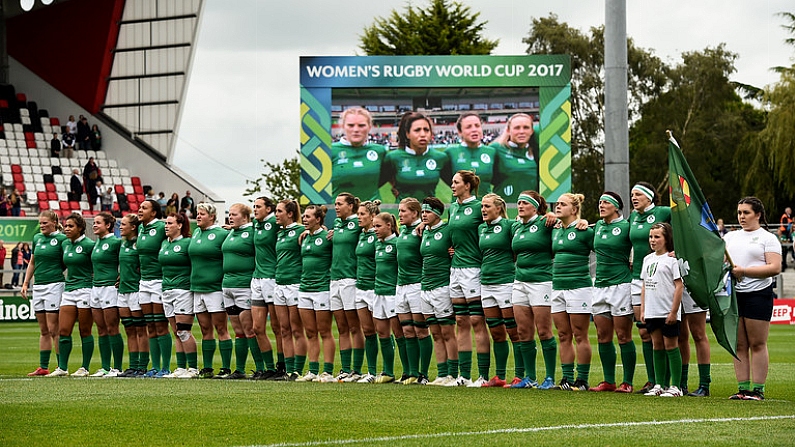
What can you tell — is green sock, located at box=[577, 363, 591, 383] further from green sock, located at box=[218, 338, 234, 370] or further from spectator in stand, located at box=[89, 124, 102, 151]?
spectator in stand, located at box=[89, 124, 102, 151]

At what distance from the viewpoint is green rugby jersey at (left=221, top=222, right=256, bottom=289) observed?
1507 cm

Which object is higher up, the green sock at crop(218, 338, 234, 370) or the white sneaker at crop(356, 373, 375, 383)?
the green sock at crop(218, 338, 234, 370)

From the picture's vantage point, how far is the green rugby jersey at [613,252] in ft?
41.4

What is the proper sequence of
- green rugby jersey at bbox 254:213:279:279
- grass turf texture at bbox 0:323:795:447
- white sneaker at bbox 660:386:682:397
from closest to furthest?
grass turf texture at bbox 0:323:795:447 < white sneaker at bbox 660:386:682:397 < green rugby jersey at bbox 254:213:279:279

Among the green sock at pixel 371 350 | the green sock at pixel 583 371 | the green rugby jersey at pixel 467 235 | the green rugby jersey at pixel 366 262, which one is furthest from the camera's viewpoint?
the green sock at pixel 371 350

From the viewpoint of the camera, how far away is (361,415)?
10289mm

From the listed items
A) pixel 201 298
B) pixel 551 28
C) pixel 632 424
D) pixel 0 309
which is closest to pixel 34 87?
pixel 0 309

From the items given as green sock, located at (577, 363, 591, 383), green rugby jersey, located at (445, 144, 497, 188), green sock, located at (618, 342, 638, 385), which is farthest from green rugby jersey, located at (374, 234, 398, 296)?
green rugby jersey, located at (445, 144, 497, 188)

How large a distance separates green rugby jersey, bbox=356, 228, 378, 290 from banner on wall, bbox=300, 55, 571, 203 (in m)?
12.9

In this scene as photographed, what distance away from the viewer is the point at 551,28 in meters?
61.2

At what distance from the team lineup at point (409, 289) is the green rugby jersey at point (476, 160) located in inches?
484

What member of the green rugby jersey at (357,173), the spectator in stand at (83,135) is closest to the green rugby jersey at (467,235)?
the green rugby jersey at (357,173)

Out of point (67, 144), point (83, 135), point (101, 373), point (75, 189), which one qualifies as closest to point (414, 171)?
point (101, 373)

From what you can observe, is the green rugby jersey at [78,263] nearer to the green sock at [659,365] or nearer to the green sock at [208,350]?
the green sock at [208,350]
